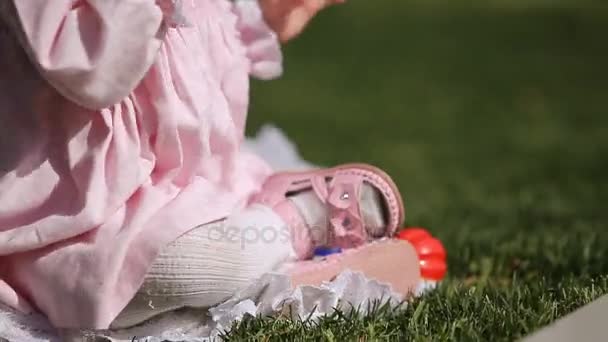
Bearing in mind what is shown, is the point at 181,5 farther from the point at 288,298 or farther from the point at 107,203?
the point at 288,298

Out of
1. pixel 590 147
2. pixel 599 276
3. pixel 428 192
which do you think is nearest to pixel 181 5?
pixel 599 276

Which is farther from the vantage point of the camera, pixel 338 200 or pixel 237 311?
pixel 338 200

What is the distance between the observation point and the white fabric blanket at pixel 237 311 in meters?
2.37

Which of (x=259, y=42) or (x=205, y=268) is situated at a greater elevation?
(x=259, y=42)

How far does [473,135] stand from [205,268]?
4.00 metres

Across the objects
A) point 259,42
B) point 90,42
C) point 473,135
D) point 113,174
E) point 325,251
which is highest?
point 90,42

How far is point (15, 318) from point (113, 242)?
265mm

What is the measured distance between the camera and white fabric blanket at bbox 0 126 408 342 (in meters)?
2.37

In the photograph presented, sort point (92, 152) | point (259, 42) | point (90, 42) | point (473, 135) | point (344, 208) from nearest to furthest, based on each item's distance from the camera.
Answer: point (90, 42) → point (92, 152) → point (344, 208) → point (259, 42) → point (473, 135)

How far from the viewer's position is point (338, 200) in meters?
2.72

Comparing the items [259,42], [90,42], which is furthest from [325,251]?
[90,42]

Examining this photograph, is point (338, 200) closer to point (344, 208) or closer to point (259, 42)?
point (344, 208)

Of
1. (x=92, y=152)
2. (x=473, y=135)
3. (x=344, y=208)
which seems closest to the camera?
(x=92, y=152)

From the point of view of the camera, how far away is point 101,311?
2334 mm
